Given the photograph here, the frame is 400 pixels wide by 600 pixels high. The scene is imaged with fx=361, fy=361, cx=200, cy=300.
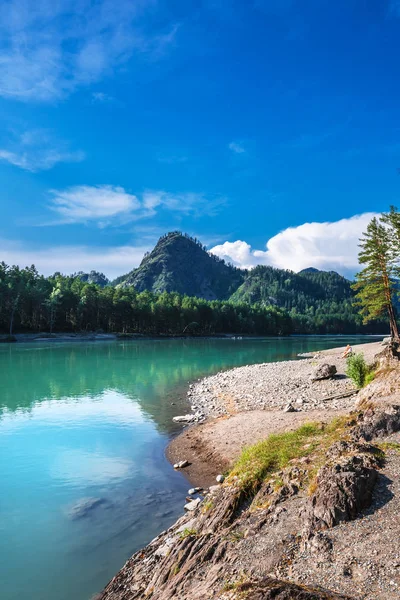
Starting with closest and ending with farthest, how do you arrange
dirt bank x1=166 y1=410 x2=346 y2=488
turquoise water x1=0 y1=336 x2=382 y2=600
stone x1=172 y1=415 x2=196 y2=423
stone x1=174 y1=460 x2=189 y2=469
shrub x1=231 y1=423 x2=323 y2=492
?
turquoise water x1=0 y1=336 x2=382 y2=600, shrub x1=231 y1=423 x2=323 y2=492, dirt bank x1=166 y1=410 x2=346 y2=488, stone x1=174 y1=460 x2=189 y2=469, stone x1=172 y1=415 x2=196 y2=423

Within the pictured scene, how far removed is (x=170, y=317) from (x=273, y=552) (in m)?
156

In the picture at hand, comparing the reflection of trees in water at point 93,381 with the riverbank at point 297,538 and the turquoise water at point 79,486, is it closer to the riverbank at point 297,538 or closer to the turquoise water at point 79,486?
the turquoise water at point 79,486

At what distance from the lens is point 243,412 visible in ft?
80.4

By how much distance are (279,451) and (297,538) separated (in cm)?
481

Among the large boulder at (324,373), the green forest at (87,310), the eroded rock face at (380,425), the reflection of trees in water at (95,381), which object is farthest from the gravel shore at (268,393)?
the green forest at (87,310)

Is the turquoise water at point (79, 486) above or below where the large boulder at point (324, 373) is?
below

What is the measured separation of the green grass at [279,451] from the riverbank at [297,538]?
13 centimetres

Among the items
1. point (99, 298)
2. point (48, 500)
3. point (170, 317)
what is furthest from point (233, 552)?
point (170, 317)

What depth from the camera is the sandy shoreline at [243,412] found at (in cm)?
1716

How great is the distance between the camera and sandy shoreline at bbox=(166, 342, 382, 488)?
56.3 ft

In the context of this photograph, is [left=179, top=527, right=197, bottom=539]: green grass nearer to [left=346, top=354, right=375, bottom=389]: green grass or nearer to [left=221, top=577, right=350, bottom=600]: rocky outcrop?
[left=221, top=577, right=350, bottom=600]: rocky outcrop

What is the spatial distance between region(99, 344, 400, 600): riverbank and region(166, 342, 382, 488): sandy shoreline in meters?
5.96

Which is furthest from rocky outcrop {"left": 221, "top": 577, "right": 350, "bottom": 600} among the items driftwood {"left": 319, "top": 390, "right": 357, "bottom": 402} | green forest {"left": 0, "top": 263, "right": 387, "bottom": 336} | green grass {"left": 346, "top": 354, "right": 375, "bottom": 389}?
green forest {"left": 0, "top": 263, "right": 387, "bottom": 336}

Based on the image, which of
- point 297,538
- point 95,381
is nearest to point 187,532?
point 297,538
